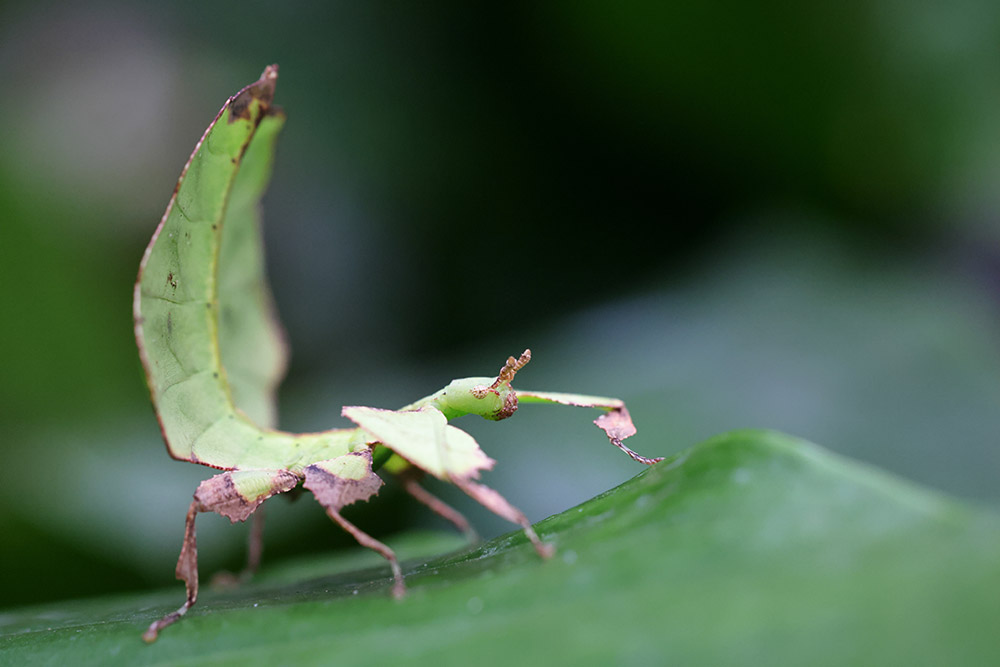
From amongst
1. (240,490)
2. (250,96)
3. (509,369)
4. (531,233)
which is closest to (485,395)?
(509,369)

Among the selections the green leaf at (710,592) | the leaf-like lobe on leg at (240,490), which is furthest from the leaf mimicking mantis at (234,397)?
the green leaf at (710,592)

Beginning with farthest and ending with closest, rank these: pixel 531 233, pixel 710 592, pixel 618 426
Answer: pixel 531 233
pixel 618 426
pixel 710 592

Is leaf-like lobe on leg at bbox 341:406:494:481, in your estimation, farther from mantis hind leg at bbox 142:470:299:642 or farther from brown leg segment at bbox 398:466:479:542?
brown leg segment at bbox 398:466:479:542

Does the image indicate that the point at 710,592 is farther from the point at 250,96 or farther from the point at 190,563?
the point at 250,96

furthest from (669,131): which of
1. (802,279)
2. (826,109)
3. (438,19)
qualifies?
(438,19)

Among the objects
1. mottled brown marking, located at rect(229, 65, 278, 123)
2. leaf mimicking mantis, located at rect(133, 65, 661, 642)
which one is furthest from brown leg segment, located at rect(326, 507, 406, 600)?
mottled brown marking, located at rect(229, 65, 278, 123)

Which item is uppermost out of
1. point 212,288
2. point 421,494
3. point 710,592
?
point 212,288
